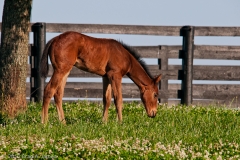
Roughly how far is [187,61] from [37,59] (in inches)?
183

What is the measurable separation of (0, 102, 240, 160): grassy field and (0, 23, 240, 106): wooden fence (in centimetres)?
391

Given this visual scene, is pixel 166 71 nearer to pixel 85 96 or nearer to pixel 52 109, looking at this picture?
pixel 85 96

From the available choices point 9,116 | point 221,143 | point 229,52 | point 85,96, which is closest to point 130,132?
point 221,143

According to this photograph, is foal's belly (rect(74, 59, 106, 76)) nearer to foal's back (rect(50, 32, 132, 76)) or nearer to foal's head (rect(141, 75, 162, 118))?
foal's back (rect(50, 32, 132, 76))

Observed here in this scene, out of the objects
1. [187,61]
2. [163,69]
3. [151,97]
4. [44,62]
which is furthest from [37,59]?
[151,97]

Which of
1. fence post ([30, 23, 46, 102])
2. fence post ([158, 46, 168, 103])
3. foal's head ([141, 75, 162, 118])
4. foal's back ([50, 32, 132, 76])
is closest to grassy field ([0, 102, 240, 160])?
foal's head ([141, 75, 162, 118])

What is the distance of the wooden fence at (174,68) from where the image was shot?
1728 cm

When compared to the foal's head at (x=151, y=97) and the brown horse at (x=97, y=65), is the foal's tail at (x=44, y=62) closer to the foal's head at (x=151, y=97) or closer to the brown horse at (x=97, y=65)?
the brown horse at (x=97, y=65)

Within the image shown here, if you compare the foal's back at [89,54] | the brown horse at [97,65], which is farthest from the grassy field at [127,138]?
the foal's back at [89,54]

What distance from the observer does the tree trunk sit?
13109mm

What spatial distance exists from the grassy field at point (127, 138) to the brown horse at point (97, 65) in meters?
0.48

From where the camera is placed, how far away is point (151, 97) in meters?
12.4

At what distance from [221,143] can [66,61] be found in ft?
12.9

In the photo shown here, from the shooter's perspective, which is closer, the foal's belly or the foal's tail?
the foal's tail
